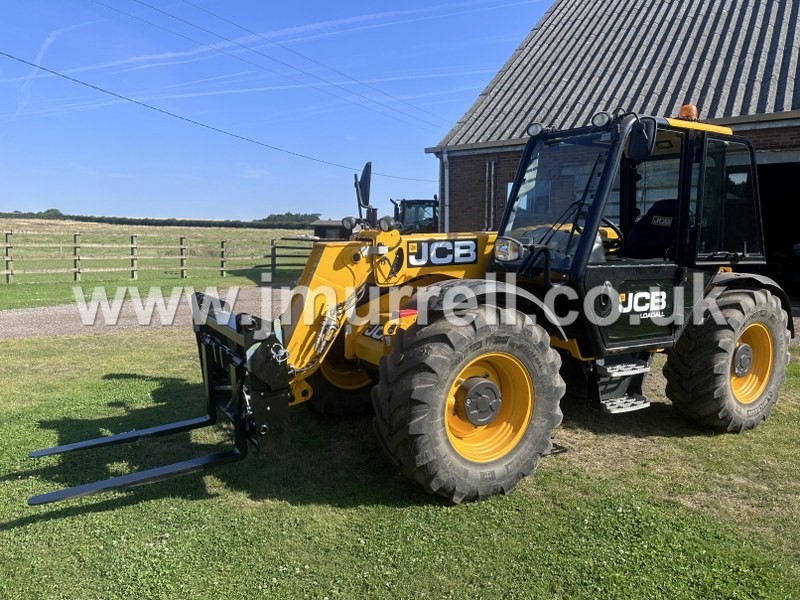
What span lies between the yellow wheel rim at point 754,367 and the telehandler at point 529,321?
0.02m

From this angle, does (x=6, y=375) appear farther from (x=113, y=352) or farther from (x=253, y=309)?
(x=253, y=309)

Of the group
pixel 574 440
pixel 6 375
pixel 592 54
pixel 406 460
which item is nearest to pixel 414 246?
pixel 406 460

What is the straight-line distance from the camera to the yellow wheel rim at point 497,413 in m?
4.04

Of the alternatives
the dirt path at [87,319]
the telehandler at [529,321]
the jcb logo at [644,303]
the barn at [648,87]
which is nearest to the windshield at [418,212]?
the barn at [648,87]

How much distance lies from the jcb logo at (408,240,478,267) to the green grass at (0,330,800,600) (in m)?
1.55

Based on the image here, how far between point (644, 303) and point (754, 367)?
1772 mm

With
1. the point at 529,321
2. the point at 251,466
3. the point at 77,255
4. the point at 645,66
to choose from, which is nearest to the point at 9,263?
the point at 77,255

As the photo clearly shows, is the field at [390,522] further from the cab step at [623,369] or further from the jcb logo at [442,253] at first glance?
the jcb logo at [442,253]

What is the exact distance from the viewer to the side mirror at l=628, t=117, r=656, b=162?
4.11m

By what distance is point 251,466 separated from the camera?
14.9 ft

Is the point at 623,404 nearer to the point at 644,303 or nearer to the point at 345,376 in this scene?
the point at 644,303

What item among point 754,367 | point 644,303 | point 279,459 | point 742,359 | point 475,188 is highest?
point 475,188

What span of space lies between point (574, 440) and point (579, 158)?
232 cm

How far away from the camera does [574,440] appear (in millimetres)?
5180
